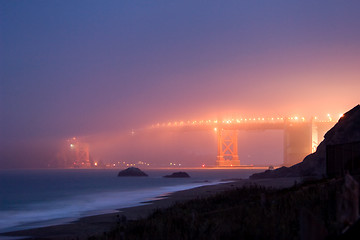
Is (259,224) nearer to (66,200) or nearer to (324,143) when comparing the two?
(324,143)

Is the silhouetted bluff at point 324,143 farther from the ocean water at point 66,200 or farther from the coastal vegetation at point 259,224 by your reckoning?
the ocean water at point 66,200

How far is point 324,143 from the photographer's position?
24.0 meters

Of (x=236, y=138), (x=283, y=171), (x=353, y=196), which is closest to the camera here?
(x=353, y=196)

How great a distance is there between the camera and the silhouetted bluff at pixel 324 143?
16828 mm

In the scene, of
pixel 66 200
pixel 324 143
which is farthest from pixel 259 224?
pixel 66 200

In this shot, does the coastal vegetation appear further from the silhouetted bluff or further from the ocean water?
the ocean water

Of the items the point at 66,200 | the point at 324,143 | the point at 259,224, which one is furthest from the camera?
the point at 66,200

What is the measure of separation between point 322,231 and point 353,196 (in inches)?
13.7

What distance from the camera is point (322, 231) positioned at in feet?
11.1

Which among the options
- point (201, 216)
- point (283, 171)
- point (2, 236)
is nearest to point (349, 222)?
point (201, 216)

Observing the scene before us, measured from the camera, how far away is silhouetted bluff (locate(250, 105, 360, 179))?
663 inches

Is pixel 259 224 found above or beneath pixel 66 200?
above

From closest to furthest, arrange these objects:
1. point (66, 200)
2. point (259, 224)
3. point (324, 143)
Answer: point (259, 224) → point (324, 143) → point (66, 200)

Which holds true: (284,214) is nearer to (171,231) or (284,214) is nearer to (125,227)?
(171,231)
